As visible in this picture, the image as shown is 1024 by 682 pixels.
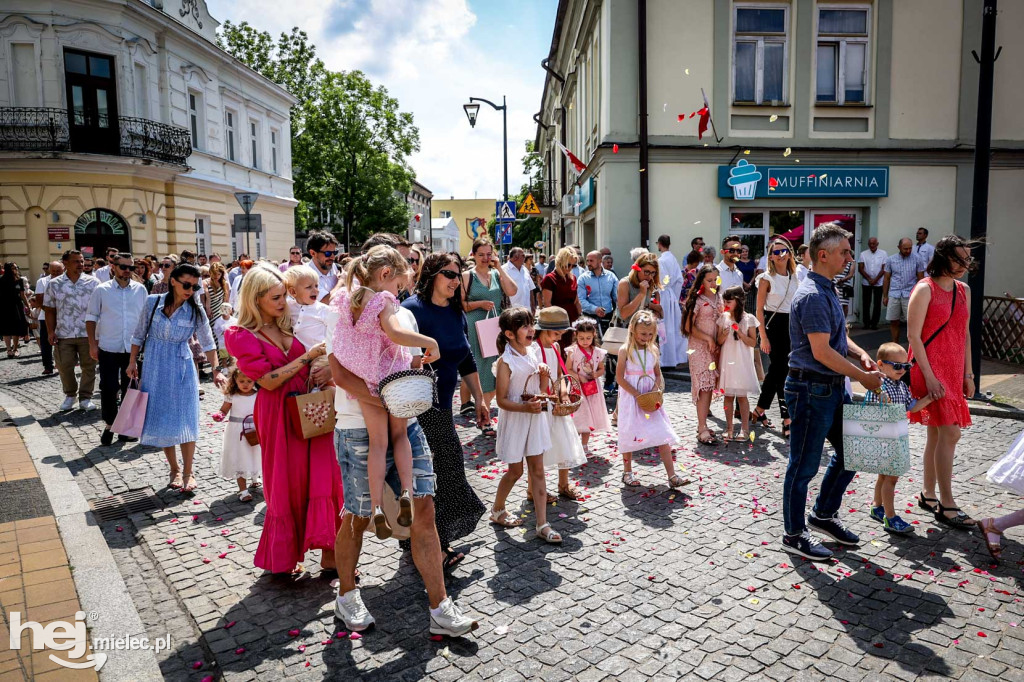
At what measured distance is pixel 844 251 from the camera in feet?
13.8

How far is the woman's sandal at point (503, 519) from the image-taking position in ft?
16.4

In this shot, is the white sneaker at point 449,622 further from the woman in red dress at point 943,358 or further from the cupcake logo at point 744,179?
the cupcake logo at point 744,179

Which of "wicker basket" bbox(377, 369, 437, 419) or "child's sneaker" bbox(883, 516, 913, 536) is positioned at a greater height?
"wicker basket" bbox(377, 369, 437, 419)

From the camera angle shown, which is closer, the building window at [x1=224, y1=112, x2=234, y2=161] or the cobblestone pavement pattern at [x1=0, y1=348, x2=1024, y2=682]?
the cobblestone pavement pattern at [x1=0, y1=348, x2=1024, y2=682]

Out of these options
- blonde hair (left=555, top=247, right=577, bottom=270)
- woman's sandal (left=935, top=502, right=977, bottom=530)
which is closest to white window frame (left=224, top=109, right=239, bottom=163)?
blonde hair (left=555, top=247, right=577, bottom=270)

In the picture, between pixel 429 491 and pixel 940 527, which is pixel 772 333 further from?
pixel 429 491

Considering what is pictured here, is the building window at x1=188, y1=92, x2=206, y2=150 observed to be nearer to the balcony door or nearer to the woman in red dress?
the balcony door

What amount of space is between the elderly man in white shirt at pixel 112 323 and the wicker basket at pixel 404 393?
564 cm

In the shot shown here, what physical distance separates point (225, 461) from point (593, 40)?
15656 mm

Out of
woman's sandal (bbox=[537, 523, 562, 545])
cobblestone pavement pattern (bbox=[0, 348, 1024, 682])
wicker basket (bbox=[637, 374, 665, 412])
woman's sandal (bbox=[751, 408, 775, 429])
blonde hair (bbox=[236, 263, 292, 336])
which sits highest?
blonde hair (bbox=[236, 263, 292, 336])

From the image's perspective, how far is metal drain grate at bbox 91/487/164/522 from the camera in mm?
5445

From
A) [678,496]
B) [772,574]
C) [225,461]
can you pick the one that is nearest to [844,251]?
[772,574]

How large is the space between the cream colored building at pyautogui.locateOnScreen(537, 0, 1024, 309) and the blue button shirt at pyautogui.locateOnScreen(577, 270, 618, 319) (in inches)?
214

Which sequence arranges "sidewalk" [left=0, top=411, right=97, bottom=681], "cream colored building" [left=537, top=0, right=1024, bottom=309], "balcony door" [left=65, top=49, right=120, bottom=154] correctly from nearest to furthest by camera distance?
"sidewalk" [left=0, top=411, right=97, bottom=681]
"cream colored building" [left=537, top=0, right=1024, bottom=309]
"balcony door" [left=65, top=49, right=120, bottom=154]
